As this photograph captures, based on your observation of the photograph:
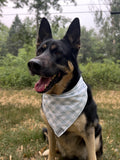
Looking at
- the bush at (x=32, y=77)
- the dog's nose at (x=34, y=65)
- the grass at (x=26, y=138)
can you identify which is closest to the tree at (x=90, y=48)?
the bush at (x=32, y=77)

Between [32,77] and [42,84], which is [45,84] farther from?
Answer: [32,77]

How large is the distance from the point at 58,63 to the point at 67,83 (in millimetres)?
313

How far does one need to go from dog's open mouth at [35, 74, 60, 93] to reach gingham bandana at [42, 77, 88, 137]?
0.32m

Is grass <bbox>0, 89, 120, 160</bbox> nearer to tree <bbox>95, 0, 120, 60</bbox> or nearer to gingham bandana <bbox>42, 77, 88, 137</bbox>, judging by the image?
gingham bandana <bbox>42, 77, 88, 137</bbox>

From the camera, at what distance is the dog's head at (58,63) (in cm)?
198

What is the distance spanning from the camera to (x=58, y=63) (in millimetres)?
2141

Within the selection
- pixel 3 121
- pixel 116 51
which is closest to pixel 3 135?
pixel 3 121

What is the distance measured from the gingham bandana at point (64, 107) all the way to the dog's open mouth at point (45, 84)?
321mm

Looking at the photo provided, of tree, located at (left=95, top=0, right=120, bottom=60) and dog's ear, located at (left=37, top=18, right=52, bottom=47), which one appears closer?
dog's ear, located at (left=37, top=18, right=52, bottom=47)

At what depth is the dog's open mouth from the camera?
2020 millimetres

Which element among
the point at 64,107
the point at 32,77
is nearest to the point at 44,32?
the point at 64,107

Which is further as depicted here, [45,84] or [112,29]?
[112,29]

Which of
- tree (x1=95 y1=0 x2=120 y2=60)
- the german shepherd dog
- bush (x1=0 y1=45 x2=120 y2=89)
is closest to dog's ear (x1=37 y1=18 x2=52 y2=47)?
the german shepherd dog

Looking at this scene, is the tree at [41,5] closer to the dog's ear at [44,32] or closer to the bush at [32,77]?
the bush at [32,77]
